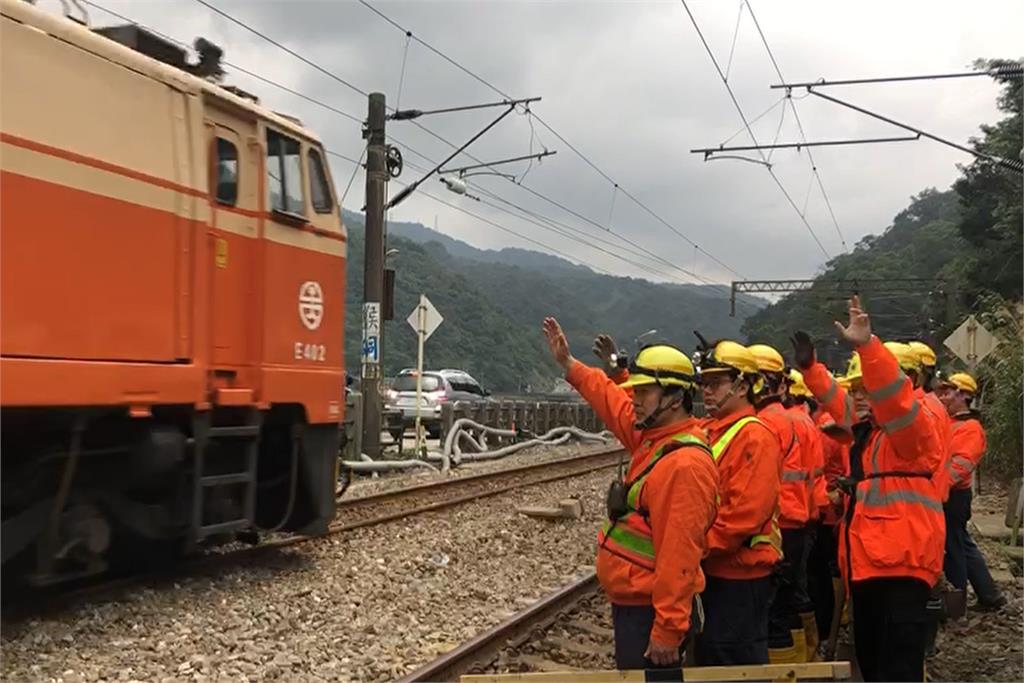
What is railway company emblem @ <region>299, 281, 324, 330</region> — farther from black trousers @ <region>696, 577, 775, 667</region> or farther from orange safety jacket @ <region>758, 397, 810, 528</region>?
black trousers @ <region>696, 577, 775, 667</region>

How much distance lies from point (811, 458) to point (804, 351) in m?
0.99

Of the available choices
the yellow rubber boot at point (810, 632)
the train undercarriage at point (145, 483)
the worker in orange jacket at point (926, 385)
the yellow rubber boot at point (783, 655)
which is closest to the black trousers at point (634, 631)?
the worker in orange jacket at point (926, 385)

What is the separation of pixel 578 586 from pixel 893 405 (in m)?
4.55

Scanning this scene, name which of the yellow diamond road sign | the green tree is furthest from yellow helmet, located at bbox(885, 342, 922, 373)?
the green tree

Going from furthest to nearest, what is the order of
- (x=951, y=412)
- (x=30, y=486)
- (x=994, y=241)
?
(x=994, y=241) → (x=951, y=412) → (x=30, y=486)

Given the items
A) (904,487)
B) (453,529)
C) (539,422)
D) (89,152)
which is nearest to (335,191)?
(89,152)

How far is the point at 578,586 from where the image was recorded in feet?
27.0

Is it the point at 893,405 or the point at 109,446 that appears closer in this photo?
the point at 893,405

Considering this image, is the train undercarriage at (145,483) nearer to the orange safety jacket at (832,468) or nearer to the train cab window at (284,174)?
the train cab window at (284,174)

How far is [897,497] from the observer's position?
4.45m

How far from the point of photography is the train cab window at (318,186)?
8967 millimetres

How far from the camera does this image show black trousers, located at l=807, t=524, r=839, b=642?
6.73 m

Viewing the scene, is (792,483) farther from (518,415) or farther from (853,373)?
(518,415)

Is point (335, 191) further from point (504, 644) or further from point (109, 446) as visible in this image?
point (504, 644)
